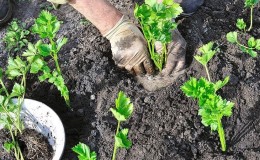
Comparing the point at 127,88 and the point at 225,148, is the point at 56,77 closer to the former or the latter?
the point at 127,88

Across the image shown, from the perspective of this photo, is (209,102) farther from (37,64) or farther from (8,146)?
(8,146)

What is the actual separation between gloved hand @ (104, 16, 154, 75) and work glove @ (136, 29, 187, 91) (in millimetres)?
112

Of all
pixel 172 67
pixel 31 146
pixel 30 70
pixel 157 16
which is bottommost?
pixel 31 146

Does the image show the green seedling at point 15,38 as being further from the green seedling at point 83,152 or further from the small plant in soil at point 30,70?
the green seedling at point 83,152

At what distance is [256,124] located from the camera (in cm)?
201

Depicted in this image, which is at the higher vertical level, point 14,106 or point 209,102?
point 209,102

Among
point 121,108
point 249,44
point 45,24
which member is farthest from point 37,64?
point 249,44

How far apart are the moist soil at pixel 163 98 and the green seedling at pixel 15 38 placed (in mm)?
88

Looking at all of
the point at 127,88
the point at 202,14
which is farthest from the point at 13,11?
the point at 202,14

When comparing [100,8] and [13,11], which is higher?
[100,8]

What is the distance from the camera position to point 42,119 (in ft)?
6.83

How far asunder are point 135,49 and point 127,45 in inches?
2.0

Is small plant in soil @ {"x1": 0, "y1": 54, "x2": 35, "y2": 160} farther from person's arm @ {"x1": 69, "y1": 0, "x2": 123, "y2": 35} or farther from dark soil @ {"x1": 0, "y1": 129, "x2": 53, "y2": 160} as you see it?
person's arm @ {"x1": 69, "y1": 0, "x2": 123, "y2": 35}

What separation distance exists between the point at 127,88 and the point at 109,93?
0.10 m
